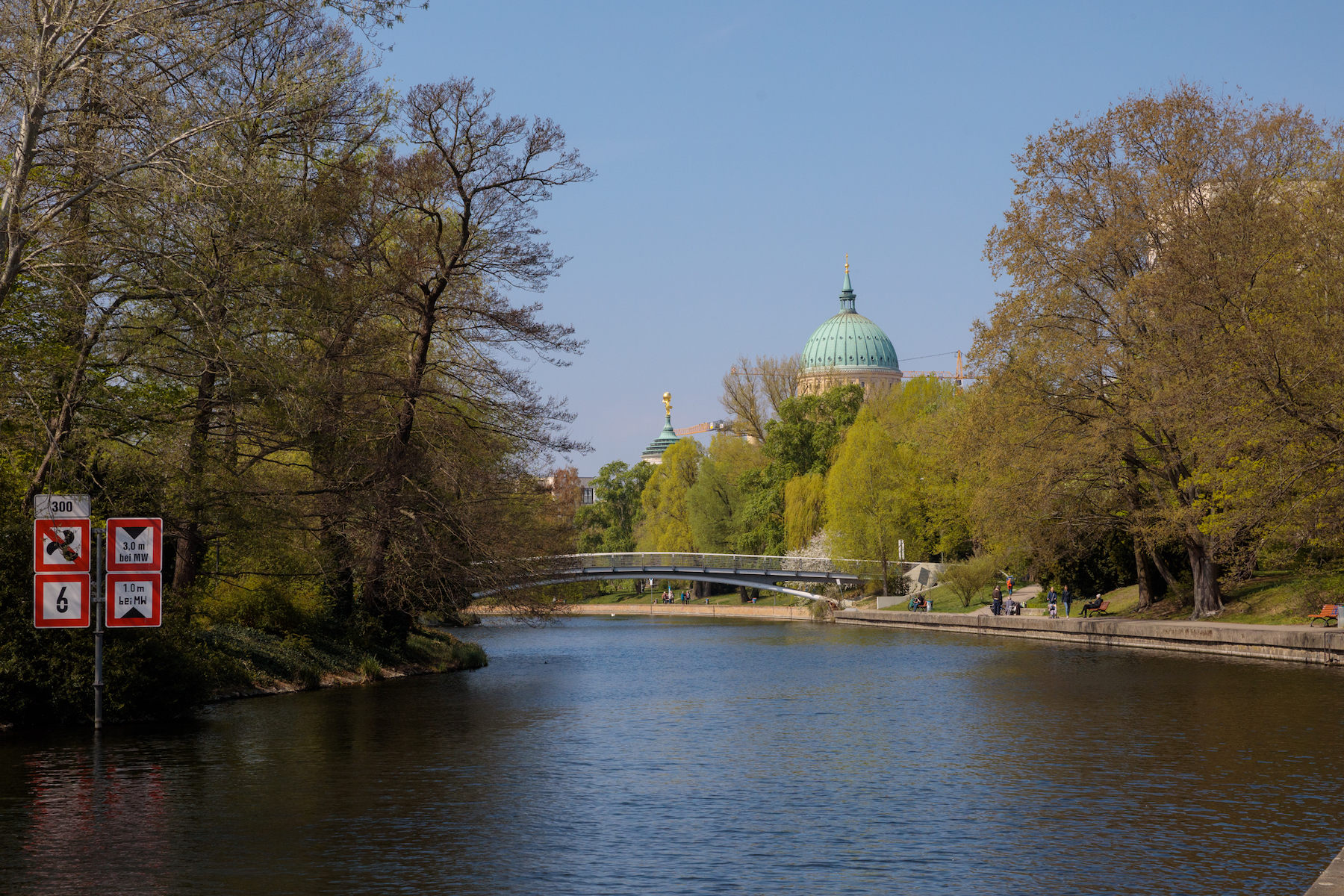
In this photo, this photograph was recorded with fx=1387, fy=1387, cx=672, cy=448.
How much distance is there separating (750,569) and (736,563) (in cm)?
88

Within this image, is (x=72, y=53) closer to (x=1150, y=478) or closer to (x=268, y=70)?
(x=268, y=70)

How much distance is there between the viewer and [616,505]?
120 metres

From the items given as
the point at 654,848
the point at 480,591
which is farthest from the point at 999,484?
the point at 654,848

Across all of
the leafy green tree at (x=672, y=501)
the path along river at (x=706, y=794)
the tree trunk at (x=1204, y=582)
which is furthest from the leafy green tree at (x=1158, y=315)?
the leafy green tree at (x=672, y=501)

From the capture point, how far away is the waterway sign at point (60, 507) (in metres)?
18.5

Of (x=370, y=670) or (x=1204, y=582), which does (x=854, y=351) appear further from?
(x=370, y=670)

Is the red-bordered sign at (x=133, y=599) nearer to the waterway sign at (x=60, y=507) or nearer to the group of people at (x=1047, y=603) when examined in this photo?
the waterway sign at (x=60, y=507)

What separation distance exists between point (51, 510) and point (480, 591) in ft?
52.3

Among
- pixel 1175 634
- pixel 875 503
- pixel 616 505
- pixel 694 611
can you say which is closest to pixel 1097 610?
pixel 1175 634

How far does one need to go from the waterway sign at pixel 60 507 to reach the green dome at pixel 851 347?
15079cm

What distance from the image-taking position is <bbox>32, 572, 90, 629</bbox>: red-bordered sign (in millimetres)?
18359

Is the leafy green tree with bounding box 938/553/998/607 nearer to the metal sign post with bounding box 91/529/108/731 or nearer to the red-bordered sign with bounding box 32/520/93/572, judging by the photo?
the metal sign post with bounding box 91/529/108/731

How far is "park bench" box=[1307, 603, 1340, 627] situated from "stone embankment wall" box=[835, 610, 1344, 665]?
1.38 ft

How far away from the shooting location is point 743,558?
73.5 meters
